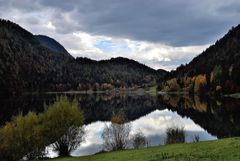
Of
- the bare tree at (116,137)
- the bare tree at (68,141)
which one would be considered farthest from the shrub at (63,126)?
the bare tree at (116,137)

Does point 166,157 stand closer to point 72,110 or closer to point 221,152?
point 221,152

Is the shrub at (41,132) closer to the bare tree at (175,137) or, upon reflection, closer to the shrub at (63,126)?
the shrub at (63,126)

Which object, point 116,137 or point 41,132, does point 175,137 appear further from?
point 41,132

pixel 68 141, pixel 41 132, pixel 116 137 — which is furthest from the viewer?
pixel 68 141

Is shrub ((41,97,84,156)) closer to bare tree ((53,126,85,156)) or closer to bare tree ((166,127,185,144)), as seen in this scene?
bare tree ((53,126,85,156))

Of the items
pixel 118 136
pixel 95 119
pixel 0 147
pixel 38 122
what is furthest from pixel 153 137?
pixel 95 119

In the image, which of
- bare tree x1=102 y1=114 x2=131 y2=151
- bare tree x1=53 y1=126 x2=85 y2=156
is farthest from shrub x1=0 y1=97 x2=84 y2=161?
bare tree x1=102 y1=114 x2=131 y2=151

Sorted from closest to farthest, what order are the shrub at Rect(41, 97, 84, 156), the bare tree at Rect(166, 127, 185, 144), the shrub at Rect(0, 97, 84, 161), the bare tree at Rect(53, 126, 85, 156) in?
the shrub at Rect(0, 97, 84, 161), the shrub at Rect(41, 97, 84, 156), the bare tree at Rect(53, 126, 85, 156), the bare tree at Rect(166, 127, 185, 144)

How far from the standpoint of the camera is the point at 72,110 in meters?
63.3

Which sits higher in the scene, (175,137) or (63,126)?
(63,126)

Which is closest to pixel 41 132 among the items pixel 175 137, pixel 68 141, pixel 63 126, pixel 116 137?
pixel 63 126

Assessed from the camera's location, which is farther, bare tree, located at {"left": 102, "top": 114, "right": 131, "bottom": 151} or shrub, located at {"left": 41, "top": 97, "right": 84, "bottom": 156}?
bare tree, located at {"left": 102, "top": 114, "right": 131, "bottom": 151}

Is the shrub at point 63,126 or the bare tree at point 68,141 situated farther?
the bare tree at point 68,141

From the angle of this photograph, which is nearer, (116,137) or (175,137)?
(116,137)
